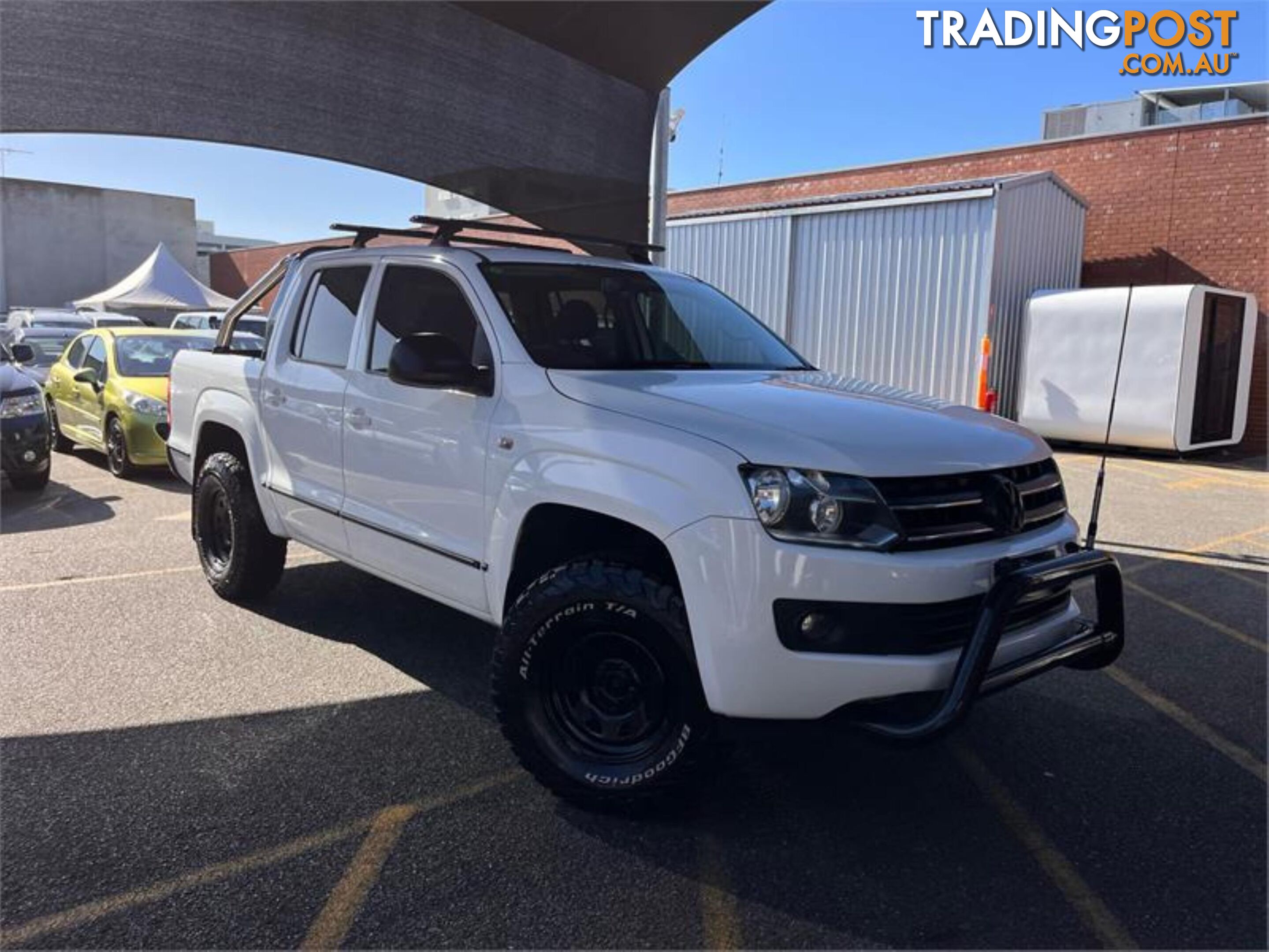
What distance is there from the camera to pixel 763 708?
2834 millimetres

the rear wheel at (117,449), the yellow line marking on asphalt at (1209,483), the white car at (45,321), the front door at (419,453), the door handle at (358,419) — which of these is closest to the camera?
the front door at (419,453)

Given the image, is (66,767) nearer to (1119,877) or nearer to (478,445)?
(478,445)

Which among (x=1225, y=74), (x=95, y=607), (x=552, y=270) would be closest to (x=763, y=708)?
(x=552, y=270)

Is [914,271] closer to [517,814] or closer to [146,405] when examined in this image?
[146,405]

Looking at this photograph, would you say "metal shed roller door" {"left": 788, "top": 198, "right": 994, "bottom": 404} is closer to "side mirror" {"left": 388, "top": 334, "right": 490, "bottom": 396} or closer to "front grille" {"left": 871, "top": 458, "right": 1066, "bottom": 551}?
"front grille" {"left": 871, "top": 458, "right": 1066, "bottom": 551}

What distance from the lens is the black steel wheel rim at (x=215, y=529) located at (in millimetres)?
5480

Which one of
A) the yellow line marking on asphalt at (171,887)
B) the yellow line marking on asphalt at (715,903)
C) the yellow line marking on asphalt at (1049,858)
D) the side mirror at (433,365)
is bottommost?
the yellow line marking on asphalt at (171,887)

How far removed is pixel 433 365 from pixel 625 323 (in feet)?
3.34

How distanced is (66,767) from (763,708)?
8.49 feet

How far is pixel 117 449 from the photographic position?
31.8ft

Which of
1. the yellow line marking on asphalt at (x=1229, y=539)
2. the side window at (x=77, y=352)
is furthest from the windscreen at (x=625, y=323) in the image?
the side window at (x=77, y=352)

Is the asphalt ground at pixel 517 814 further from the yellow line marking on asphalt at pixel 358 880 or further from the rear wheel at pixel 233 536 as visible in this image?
the rear wheel at pixel 233 536

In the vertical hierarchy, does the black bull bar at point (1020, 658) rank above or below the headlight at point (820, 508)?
below

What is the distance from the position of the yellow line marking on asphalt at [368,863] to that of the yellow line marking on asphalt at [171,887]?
9cm
